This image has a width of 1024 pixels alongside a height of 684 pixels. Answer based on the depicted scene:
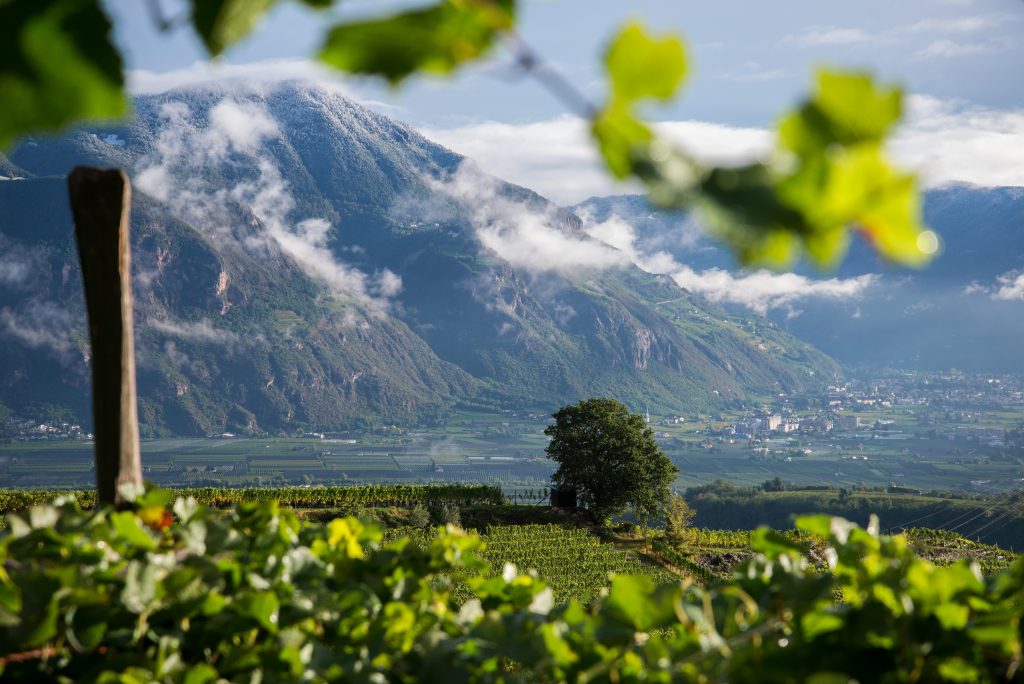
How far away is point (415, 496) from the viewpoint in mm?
30953

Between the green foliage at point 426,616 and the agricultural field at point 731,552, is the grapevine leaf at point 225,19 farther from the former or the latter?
the agricultural field at point 731,552

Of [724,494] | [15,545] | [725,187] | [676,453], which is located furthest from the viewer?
[676,453]

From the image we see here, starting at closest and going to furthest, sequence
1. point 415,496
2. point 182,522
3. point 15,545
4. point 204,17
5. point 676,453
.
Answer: point 204,17
point 15,545
point 182,522
point 415,496
point 676,453

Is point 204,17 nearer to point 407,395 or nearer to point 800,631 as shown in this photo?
point 800,631

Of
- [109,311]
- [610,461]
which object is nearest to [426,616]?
[109,311]

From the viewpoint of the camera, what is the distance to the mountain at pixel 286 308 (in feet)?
445

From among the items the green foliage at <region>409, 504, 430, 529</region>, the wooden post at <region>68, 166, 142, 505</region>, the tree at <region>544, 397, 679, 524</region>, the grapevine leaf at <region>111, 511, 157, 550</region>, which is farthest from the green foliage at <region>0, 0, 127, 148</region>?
the tree at <region>544, 397, 679, 524</region>

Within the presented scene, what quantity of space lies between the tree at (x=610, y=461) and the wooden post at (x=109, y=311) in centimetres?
2533

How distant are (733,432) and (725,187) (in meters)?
170

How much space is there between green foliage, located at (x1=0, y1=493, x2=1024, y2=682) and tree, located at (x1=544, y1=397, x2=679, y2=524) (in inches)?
1006

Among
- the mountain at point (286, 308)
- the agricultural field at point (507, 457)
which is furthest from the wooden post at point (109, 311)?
the mountain at point (286, 308)

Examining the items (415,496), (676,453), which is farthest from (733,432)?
(415,496)

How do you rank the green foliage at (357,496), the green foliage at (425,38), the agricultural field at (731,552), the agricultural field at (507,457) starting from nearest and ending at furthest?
the green foliage at (425,38) < the agricultural field at (731,552) < the green foliage at (357,496) < the agricultural field at (507,457)

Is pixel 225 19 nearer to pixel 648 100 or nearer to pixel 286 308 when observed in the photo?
pixel 648 100
